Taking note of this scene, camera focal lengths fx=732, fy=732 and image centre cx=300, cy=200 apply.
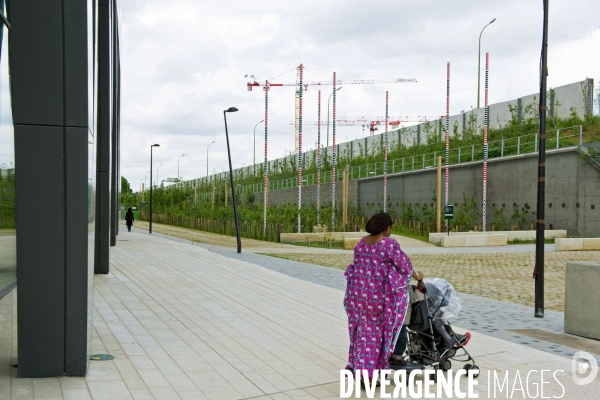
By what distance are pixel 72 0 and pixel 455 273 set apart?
50.2 ft

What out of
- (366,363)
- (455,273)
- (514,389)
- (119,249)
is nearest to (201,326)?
(366,363)

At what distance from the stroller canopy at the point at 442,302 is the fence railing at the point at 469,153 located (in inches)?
1159

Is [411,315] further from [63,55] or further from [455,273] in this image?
[455,273]

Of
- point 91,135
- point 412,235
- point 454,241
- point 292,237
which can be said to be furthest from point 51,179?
point 412,235

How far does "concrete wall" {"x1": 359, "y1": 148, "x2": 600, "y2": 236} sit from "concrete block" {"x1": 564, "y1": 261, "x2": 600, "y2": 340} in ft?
80.4

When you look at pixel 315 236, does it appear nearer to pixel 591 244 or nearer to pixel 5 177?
pixel 591 244

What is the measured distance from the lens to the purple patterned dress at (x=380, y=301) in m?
6.42

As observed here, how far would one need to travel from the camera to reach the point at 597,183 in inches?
1296

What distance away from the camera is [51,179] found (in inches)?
254

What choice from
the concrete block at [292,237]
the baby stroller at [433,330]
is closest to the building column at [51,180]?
the baby stroller at [433,330]

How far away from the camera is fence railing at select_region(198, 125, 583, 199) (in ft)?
122

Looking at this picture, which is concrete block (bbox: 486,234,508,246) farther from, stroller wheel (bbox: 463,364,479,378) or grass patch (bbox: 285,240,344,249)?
stroller wheel (bbox: 463,364,479,378)

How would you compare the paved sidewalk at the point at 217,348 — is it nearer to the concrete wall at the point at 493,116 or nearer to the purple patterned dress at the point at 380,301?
the purple patterned dress at the point at 380,301

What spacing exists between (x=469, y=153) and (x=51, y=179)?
4081 cm
